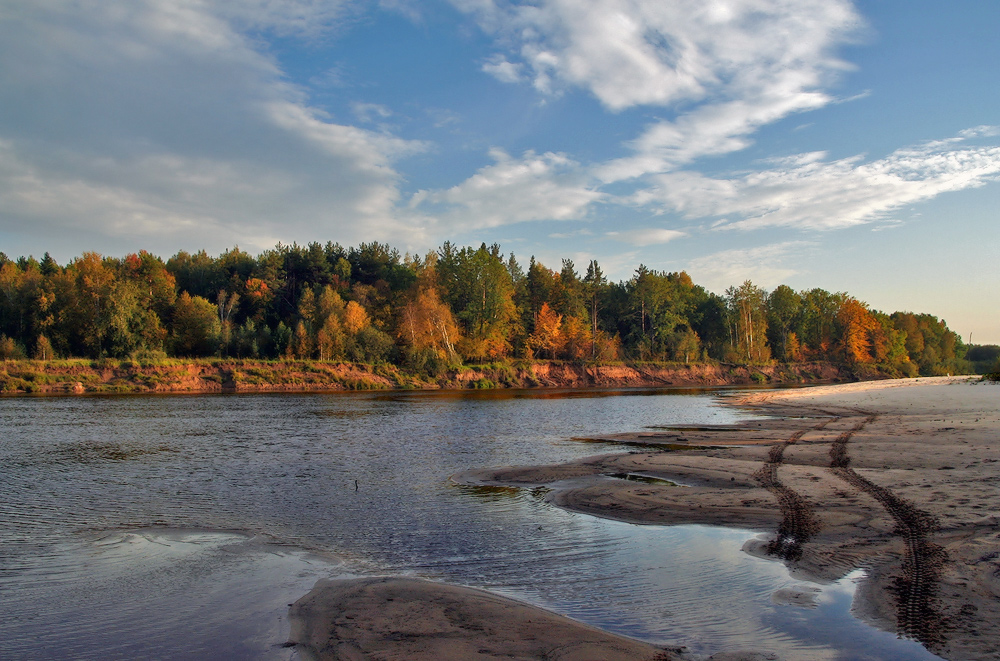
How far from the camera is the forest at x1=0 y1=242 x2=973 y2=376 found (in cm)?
8038

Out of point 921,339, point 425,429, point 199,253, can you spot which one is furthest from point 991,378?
point 199,253

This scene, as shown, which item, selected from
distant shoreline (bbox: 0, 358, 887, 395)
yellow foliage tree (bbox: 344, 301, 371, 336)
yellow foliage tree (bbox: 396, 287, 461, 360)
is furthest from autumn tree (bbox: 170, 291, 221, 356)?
yellow foliage tree (bbox: 396, 287, 461, 360)

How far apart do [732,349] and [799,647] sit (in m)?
113

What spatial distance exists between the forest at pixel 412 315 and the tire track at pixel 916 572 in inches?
2856

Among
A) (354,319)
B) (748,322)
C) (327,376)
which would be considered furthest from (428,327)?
(748,322)

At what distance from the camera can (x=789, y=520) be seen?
10.4 meters

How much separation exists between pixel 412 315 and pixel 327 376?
1585 cm

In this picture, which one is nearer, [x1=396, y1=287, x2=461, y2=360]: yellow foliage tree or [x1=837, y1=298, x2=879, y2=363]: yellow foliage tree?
[x1=396, y1=287, x2=461, y2=360]: yellow foliage tree

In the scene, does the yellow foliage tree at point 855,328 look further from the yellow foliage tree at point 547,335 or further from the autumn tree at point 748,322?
the yellow foliage tree at point 547,335

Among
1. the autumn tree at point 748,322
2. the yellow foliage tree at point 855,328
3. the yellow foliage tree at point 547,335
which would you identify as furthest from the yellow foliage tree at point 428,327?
the yellow foliage tree at point 855,328

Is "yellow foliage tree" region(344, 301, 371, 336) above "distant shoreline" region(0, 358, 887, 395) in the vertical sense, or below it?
above

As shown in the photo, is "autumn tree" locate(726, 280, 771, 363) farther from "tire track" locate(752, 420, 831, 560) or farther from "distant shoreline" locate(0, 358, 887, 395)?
"tire track" locate(752, 420, 831, 560)

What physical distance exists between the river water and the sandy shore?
0.51m

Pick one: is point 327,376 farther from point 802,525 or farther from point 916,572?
point 916,572
